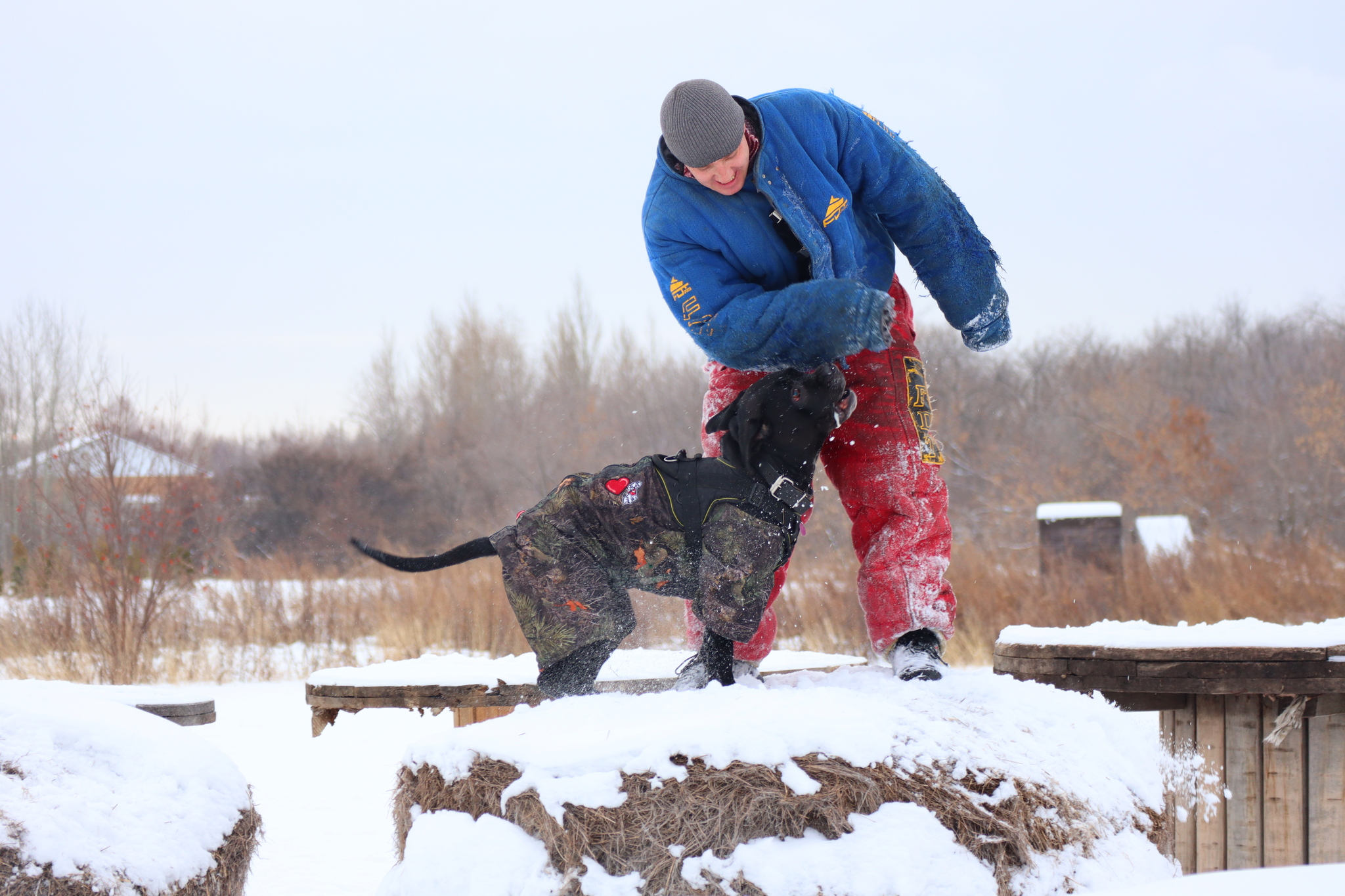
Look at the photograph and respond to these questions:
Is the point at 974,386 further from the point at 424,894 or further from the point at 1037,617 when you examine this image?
the point at 424,894

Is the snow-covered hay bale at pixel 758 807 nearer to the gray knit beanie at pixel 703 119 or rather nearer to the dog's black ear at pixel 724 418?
the dog's black ear at pixel 724 418

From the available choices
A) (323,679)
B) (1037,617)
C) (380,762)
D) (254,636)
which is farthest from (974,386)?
(323,679)

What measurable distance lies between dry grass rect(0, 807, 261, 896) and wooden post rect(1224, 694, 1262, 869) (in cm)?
281

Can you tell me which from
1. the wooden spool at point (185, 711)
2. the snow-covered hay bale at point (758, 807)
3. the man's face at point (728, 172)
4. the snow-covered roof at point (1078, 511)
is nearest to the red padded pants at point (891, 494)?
the man's face at point (728, 172)

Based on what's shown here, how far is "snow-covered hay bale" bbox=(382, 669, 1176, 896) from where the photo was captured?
165 cm

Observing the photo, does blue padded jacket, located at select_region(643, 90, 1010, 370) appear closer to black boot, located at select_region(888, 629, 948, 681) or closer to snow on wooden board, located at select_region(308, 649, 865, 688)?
black boot, located at select_region(888, 629, 948, 681)

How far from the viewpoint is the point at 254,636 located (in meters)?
9.65

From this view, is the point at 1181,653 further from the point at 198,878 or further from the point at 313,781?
the point at 313,781

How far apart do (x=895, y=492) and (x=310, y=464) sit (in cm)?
2197

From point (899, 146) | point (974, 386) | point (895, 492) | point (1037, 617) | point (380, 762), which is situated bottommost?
point (380, 762)

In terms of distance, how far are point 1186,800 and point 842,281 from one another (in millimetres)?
2118

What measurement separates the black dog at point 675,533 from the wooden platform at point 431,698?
120cm

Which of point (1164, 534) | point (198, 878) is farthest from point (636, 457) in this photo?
point (198, 878)

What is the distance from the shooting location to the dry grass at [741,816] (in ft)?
5.46
